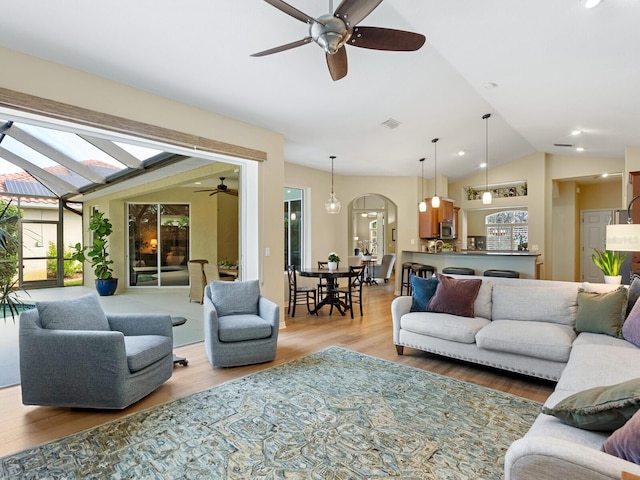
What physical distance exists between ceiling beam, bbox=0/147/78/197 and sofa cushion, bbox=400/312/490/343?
513 cm

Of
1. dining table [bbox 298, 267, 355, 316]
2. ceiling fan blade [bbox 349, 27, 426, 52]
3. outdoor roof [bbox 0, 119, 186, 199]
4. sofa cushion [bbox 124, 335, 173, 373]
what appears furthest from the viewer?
dining table [bbox 298, 267, 355, 316]

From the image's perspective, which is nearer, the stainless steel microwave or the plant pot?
the plant pot

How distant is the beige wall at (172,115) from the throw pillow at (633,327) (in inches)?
150

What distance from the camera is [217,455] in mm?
2055

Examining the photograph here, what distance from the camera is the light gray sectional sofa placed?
116cm

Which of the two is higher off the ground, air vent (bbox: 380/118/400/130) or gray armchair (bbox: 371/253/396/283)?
air vent (bbox: 380/118/400/130)

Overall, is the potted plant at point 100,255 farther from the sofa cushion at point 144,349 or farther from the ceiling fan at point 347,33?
the ceiling fan at point 347,33

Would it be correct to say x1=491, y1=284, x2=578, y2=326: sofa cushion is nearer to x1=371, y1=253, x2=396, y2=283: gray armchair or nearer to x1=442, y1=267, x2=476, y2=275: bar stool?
x1=442, y1=267, x2=476, y2=275: bar stool

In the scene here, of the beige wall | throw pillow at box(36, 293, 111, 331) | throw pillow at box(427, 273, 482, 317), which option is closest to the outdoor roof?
the beige wall

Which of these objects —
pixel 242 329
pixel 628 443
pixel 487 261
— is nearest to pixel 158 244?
pixel 242 329

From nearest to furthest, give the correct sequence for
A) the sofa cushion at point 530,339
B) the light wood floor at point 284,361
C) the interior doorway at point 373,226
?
1. the light wood floor at point 284,361
2. the sofa cushion at point 530,339
3. the interior doorway at point 373,226

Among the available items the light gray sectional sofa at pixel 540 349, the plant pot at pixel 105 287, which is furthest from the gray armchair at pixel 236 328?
the plant pot at pixel 105 287

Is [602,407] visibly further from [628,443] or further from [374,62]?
[374,62]

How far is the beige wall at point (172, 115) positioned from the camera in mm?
2889
